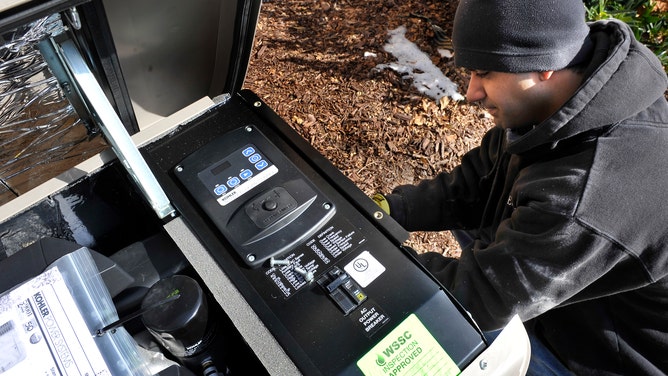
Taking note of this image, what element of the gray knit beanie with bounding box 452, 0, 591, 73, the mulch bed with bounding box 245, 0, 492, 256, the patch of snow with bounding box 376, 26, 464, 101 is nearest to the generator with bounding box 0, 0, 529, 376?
the gray knit beanie with bounding box 452, 0, 591, 73

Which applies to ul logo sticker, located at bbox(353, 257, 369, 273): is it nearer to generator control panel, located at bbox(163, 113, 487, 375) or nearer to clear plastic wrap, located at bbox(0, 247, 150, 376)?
generator control panel, located at bbox(163, 113, 487, 375)

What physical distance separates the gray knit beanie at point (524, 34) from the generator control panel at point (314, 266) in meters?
0.47

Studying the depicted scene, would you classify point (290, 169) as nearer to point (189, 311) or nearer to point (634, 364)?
point (189, 311)

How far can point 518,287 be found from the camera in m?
1.28

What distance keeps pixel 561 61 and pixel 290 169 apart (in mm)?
668

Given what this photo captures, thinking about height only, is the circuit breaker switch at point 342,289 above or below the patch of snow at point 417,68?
below

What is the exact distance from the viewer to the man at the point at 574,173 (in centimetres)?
118

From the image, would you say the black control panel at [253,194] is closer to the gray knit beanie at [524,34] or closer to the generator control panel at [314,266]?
the generator control panel at [314,266]

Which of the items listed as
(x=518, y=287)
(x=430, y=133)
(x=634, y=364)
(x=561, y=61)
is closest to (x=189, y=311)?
(x=518, y=287)

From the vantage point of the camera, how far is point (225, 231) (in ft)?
3.72

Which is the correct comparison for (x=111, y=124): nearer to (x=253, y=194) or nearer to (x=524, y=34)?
(x=253, y=194)

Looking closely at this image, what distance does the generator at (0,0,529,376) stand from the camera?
1.00 m

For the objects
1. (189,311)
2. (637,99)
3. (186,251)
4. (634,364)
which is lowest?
(634,364)

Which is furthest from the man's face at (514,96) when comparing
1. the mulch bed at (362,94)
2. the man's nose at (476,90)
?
the mulch bed at (362,94)
